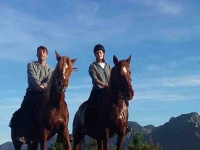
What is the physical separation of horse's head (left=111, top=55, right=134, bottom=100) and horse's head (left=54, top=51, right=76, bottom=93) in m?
1.69

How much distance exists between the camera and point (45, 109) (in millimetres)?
10445

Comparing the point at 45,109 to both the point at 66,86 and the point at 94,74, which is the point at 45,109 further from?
the point at 94,74

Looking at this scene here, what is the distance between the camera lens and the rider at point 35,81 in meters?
11.2

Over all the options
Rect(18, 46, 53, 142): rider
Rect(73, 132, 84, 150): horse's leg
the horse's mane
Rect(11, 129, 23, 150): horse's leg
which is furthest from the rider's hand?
Rect(73, 132, 84, 150): horse's leg

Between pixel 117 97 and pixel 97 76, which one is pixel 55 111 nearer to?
pixel 117 97

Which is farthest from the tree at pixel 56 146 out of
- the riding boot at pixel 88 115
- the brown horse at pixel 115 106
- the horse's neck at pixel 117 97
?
the horse's neck at pixel 117 97

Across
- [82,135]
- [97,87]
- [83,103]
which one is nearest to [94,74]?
[97,87]

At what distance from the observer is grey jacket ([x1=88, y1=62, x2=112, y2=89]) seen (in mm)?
12898

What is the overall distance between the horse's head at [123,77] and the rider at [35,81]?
2009 mm

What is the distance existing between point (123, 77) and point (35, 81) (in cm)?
259

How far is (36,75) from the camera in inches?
456

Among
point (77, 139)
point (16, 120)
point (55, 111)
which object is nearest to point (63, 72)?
point (55, 111)

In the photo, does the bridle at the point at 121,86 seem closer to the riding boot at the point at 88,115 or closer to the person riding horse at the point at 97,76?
the person riding horse at the point at 97,76

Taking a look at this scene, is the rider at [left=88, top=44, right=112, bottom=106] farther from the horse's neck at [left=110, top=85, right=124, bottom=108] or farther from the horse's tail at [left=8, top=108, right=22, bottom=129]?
the horse's tail at [left=8, top=108, right=22, bottom=129]
